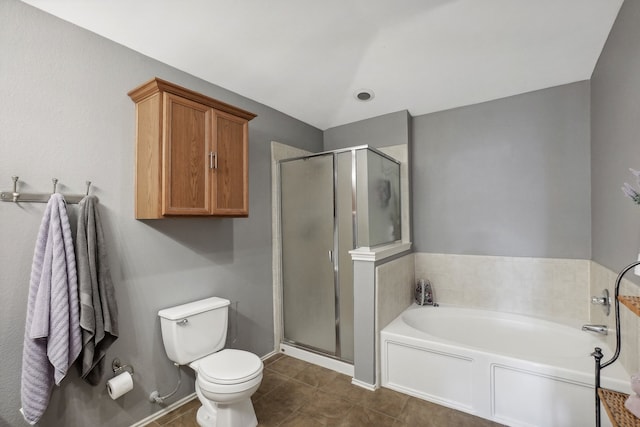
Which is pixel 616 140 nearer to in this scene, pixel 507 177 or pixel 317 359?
pixel 507 177

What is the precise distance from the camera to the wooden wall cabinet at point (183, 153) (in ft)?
5.90

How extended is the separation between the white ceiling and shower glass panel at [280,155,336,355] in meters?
0.76

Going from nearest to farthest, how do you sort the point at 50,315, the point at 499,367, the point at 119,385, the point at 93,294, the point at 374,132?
1. the point at 50,315
2. the point at 93,294
3. the point at 119,385
4. the point at 499,367
5. the point at 374,132

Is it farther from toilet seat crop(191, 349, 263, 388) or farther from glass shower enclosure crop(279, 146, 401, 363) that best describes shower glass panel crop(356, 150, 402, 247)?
toilet seat crop(191, 349, 263, 388)

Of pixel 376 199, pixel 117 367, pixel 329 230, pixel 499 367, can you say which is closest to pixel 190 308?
pixel 117 367

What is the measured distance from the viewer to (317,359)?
275 cm

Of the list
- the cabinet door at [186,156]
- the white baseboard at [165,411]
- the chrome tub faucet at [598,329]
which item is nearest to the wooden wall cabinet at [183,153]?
the cabinet door at [186,156]

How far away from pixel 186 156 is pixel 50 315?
1.09 meters

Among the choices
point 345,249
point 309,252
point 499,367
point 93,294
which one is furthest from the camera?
point 309,252

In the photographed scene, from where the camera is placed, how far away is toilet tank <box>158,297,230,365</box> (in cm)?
195

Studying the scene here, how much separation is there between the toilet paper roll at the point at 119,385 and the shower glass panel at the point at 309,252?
1445 millimetres

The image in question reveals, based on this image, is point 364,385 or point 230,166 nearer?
point 230,166

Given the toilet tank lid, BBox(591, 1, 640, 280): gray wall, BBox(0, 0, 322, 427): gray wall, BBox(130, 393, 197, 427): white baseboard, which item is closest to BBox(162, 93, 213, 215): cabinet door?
BBox(0, 0, 322, 427): gray wall

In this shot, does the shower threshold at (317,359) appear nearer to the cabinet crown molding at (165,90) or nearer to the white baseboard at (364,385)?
the white baseboard at (364,385)
